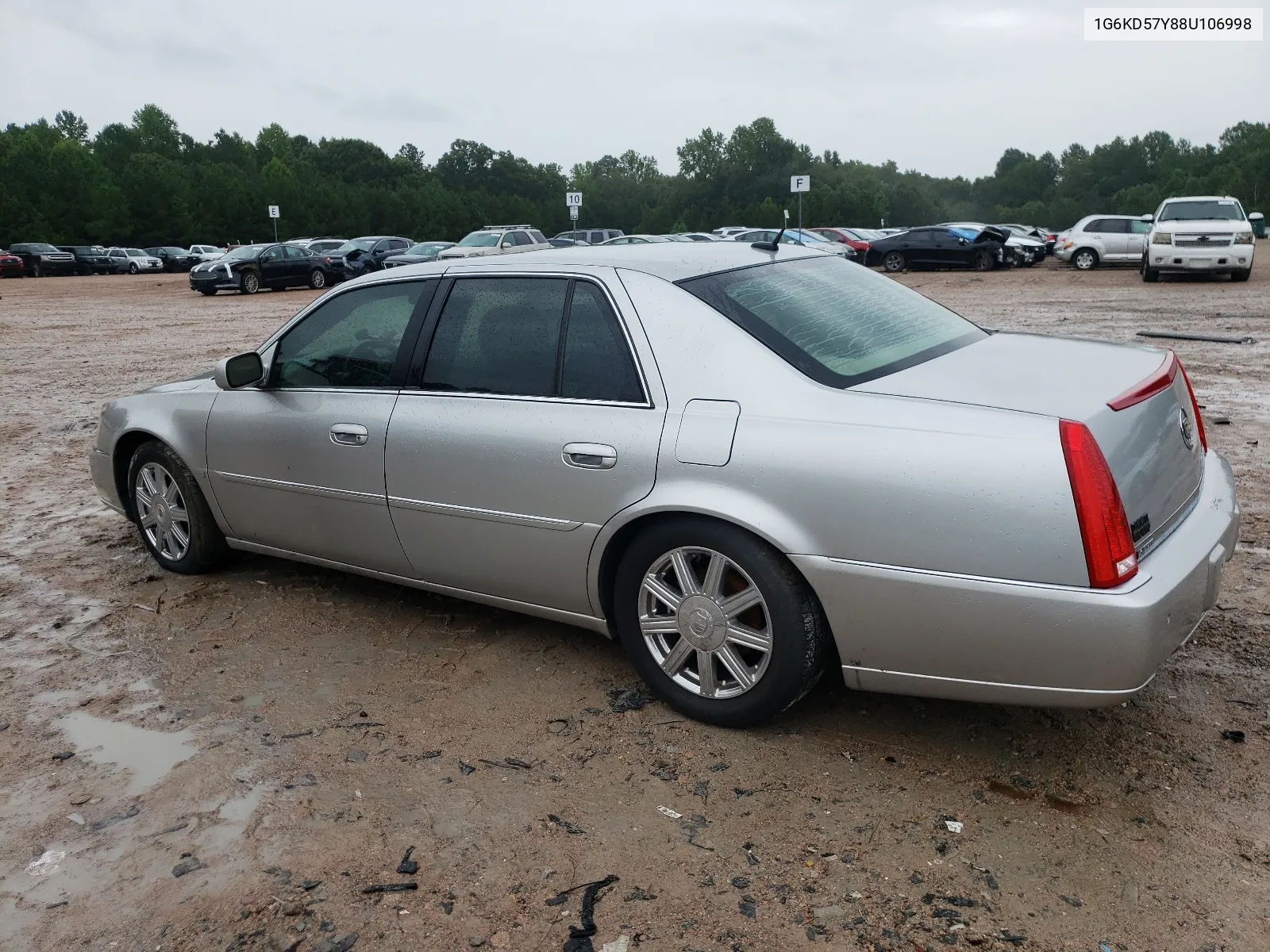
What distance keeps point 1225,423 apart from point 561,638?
5.94 metres

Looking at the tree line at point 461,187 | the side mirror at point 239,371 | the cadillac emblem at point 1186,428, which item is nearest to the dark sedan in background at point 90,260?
the tree line at point 461,187

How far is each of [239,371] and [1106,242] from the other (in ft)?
95.8

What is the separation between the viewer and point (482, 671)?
4176mm

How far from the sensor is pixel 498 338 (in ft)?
13.5

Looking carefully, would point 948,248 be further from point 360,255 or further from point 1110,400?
point 1110,400

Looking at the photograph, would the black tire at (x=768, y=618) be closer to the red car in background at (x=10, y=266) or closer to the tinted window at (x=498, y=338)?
the tinted window at (x=498, y=338)

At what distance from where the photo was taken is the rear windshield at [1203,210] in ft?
71.7

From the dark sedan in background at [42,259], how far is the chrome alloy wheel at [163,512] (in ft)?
159

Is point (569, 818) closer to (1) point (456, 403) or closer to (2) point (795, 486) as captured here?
(2) point (795, 486)

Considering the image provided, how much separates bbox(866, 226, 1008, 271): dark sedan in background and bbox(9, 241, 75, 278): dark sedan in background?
37.1 metres

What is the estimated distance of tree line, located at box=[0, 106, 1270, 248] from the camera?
67188 millimetres

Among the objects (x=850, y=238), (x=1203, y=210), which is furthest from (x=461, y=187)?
(x=1203, y=210)

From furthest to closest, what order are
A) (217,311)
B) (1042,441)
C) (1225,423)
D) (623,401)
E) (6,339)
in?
(217,311), (6,339), (1225,423), (623,401), (1042,441)

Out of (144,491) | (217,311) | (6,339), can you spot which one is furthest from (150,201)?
(144,491)
